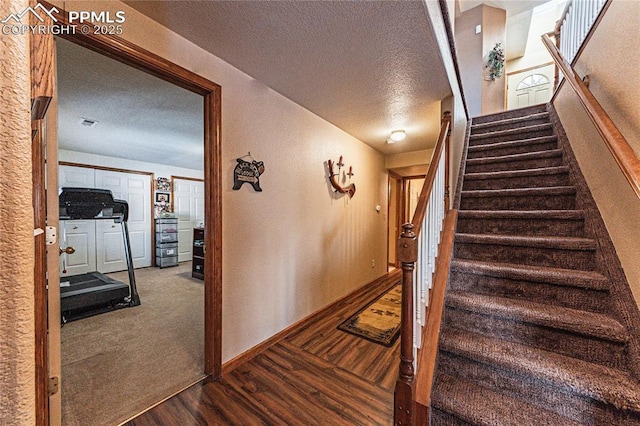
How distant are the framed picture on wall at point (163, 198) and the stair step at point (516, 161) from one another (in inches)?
234

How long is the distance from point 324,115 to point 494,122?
233 centimetres

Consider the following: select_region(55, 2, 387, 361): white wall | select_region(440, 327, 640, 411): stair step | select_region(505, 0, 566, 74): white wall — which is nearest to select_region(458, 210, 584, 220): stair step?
select_region(440, 327, 640, 411): stair step

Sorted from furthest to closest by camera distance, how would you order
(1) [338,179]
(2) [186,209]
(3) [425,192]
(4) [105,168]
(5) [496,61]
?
(2) [186,209] < (4) [105,168] < (5) [496,61] < (1) [338,179] < (3) [425,192]

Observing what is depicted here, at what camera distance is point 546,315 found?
4.50 ft

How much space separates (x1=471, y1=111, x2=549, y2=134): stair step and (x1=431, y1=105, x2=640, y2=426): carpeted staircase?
3.40ft

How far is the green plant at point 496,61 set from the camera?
4.32m

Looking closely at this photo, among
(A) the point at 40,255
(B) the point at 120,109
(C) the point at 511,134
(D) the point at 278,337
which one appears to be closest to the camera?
(A) the point at 40,255

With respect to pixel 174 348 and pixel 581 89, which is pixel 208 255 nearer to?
pixel 174 348

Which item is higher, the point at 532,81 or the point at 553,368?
the point at 532,81

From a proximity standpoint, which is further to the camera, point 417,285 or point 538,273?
point 538,273

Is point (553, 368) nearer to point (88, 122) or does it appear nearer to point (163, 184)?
point (88, 122)

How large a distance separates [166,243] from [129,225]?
2.52 ft

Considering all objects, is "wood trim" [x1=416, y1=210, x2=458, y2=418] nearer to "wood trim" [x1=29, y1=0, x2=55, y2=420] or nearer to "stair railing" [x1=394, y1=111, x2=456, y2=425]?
"stair railing" [x1=394, y1=111, x2=456, y2=425]

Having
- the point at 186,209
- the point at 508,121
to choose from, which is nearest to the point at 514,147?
the point at 508,121
